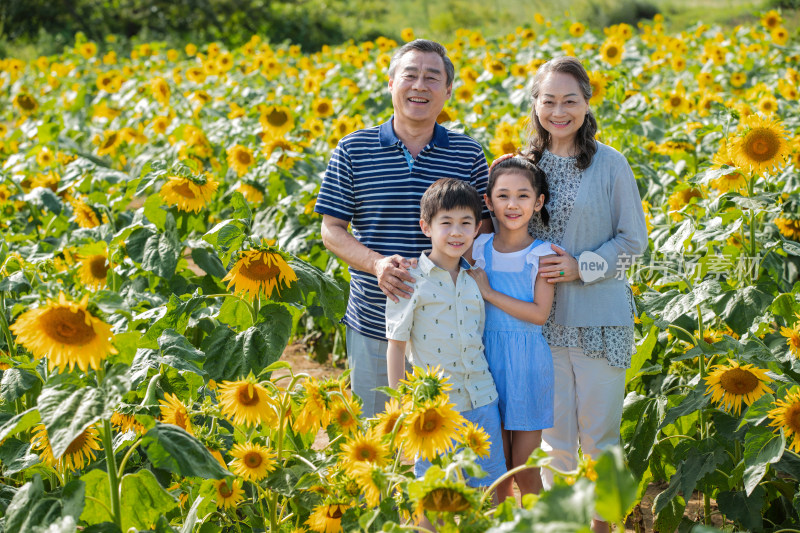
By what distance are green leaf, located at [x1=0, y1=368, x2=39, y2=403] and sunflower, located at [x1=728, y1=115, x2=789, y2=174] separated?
2.26 m

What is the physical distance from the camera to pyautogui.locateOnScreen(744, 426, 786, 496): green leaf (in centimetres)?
219

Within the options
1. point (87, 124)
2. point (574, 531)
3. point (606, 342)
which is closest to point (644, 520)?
point (606, 342)

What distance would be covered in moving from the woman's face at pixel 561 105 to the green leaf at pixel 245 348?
0.95 meters

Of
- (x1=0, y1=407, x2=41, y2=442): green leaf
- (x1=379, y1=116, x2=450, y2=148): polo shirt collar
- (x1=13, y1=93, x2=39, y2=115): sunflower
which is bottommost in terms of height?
(x1=0, y1=407, x2=41, y2=442): green leaf

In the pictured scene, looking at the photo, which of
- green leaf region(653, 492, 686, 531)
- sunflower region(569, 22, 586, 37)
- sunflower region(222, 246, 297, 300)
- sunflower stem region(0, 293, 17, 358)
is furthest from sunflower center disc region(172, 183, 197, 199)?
sunflower region(569, 22, 586, 37)

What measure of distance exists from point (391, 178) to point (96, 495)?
49.9 inches

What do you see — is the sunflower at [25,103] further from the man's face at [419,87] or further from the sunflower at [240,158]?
the man's face at [419,87]

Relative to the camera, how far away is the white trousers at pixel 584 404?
2.62 m

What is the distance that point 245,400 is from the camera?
1947 millimetres

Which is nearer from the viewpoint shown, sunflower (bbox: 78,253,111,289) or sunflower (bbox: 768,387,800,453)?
sunflower (bbox: 768,387,800,453)

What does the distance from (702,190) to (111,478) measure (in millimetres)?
2735

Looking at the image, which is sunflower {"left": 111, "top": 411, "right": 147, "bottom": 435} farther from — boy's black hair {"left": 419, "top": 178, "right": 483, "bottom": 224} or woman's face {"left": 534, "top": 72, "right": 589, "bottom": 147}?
woman's face {"left": 534, "top": 72, "right": 589, "bottom": 147}

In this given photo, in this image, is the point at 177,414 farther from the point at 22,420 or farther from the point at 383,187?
the point at 383,187

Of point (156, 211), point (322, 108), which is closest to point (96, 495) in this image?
point (156, 211)
